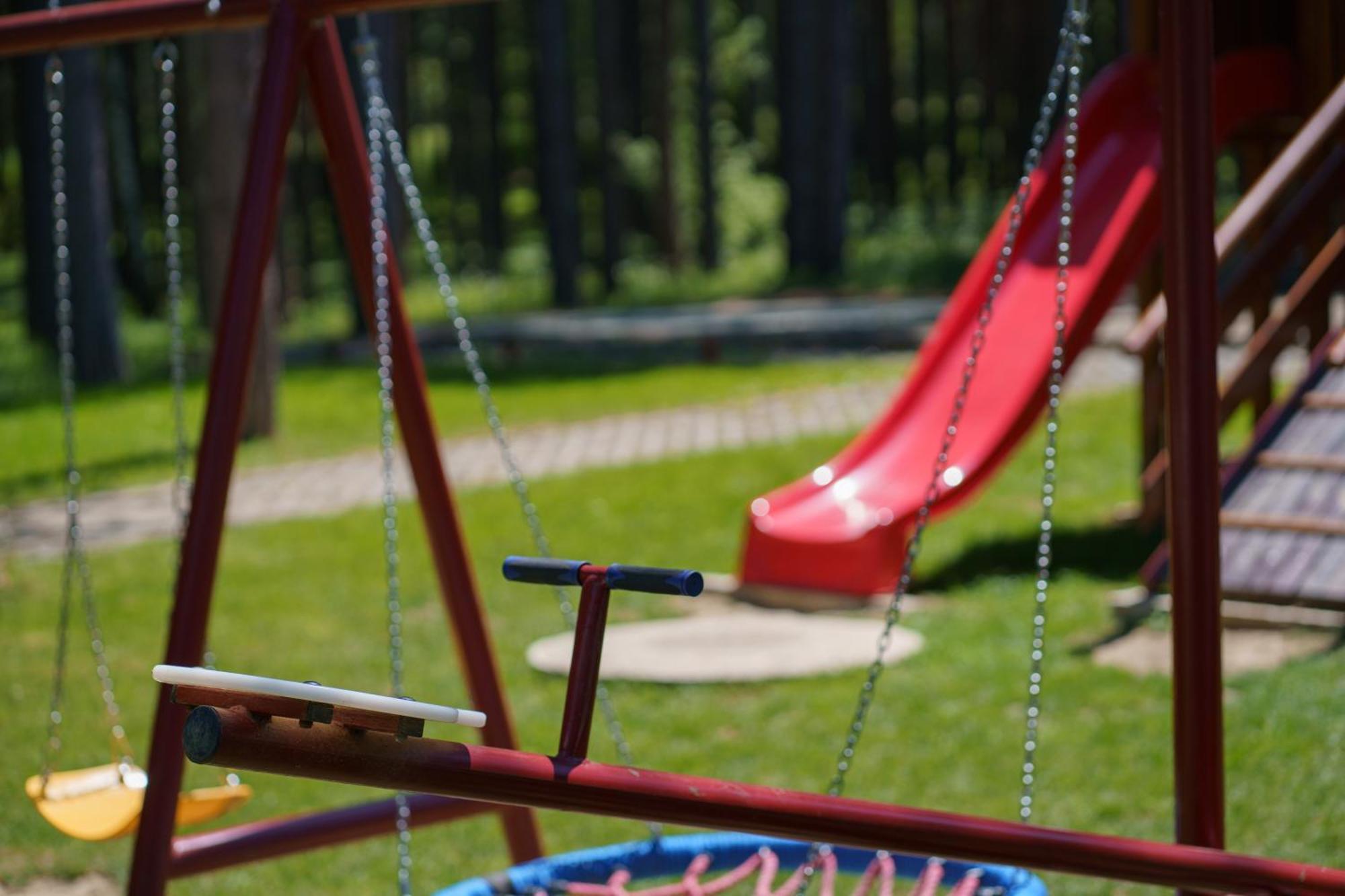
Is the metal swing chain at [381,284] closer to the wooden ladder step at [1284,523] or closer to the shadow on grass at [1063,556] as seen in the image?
the wooden ladder step at [1284,523]

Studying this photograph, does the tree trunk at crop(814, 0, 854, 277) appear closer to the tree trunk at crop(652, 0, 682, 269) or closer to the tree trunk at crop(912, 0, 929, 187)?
the tree trunk at crop(652, 0, 682, 269)

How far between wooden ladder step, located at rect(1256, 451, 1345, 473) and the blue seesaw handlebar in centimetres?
488

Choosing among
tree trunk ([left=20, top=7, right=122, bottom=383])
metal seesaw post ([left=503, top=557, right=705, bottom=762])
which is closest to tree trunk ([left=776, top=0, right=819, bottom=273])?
tree trunk ([left=20, top=7, right=122, bottom=383])

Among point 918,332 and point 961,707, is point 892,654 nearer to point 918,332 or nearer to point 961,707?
point 961,707

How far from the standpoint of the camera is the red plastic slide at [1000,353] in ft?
25.9

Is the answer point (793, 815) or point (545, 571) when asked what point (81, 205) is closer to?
point (545, 571)

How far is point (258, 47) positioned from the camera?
12.2 meters

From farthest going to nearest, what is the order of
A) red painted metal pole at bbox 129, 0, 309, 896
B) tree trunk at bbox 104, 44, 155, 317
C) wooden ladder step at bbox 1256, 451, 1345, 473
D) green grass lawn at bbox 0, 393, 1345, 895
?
tree trunk at bbox 104, 44, 155, 317 < wooden ladder step at bbox 1256, 451, 1345, 473 < green grass lawn at bbox 0, 393, 1345, 895 < red painted metal pole at bbox 129, 0, 309, 896

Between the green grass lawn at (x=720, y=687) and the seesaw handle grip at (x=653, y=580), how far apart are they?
2414 millimetres

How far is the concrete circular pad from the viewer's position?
21.7ft

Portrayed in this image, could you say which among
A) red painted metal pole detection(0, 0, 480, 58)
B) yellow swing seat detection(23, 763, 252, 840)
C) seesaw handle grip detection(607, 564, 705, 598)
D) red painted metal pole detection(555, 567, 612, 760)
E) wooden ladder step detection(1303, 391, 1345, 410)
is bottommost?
yellow swing seat detection(23, 763, 252, 840)

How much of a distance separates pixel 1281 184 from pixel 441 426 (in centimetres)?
740

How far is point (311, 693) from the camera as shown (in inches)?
79.7

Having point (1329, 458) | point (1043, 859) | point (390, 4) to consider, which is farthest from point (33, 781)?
point (1329, 458)
